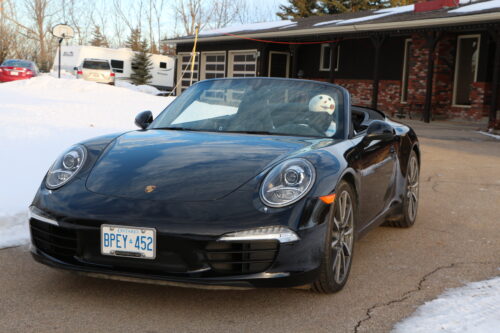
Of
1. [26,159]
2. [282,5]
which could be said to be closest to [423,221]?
[26,159]

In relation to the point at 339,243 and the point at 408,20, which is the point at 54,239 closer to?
the point at 339,243

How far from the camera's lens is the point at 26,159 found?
754 cm

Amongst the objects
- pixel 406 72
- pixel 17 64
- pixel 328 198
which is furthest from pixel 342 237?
pixel 17 64

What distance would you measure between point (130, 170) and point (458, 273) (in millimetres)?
2252

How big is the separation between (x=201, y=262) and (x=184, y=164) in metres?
Answer: 0.68

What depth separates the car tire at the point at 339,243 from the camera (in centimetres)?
343

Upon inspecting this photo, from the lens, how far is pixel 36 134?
9.20 metres

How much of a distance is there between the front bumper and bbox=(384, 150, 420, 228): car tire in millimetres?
2297

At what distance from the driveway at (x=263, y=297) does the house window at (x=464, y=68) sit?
662 inches

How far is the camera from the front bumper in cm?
311

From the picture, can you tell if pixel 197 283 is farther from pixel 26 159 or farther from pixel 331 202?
pixel 26 159

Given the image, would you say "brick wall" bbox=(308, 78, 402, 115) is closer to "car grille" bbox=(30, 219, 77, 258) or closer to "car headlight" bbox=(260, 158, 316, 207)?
"car headlight" bbox=(260, 158, 316, 207)

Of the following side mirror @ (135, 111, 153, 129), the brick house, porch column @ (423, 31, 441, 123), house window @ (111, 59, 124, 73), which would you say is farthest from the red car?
side mirror @ (135, 111, 153, 129)

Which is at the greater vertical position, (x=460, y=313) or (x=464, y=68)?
(x=464, y=68)
